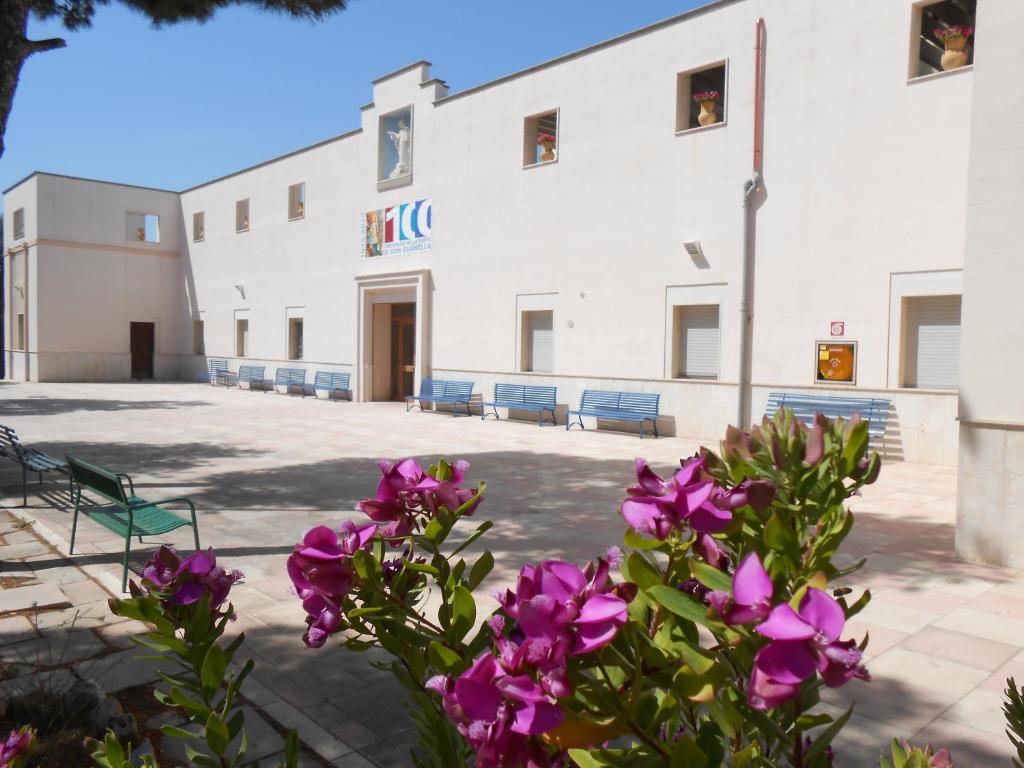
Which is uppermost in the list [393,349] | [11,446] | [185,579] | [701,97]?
[701,97]

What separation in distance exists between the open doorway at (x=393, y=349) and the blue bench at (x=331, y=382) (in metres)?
0.85

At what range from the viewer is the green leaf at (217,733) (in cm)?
147

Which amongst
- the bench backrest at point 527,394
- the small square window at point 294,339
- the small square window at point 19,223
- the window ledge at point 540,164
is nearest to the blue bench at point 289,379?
the small square window at point 294,339

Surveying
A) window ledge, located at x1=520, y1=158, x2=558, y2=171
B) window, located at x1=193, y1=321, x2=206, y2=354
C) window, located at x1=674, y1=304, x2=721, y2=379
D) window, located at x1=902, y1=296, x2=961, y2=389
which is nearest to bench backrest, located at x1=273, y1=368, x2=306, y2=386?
window, located at x1=193, y1=321, x2=206, y2=354

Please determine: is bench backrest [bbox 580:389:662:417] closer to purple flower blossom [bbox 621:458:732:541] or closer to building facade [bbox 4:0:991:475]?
building facade [bbox 4:0:991:475]

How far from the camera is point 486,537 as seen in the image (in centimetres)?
667

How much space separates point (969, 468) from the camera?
587 cm

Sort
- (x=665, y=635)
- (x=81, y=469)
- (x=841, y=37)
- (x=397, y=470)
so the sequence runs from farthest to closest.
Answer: (x=841, y=37)
(x=81, y=469)
(x=397, y=470)
(x=665, y=635)

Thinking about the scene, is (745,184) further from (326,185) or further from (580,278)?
(326,185)

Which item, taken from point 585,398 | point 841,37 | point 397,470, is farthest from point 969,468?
point 585,398

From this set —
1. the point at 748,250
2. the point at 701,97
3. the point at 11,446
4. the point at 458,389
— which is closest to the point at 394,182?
the point at 458,389

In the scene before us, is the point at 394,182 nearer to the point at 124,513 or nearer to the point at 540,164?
the point at 540,164

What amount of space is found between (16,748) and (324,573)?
77 centimetres

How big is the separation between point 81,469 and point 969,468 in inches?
249
